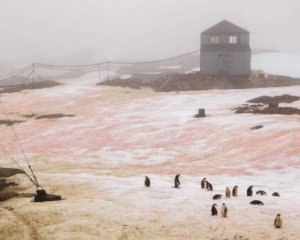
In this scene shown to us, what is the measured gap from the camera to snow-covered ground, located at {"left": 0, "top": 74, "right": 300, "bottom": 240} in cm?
2028

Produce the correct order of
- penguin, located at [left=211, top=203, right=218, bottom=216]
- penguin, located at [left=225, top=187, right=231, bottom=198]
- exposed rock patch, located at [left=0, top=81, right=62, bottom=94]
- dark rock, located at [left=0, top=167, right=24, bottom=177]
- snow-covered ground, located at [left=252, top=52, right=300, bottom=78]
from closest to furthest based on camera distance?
penguin, located at [left=211, top=203, right=218, bottom=216], penguin, located at [left=225, top=187, right=231, bottom=198], dark rock, located at [left=0, top=167, right=24, bottom=177], exposed rock patch, located at [left=0, top=81, right=62, bottom=94], snow-covered ground, located at [left=252, top=52, right=300, bottom=78]

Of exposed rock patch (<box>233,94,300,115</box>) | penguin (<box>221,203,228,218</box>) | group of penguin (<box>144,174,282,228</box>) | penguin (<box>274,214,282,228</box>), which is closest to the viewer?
penguin (<box>274,214,282,228</box>)

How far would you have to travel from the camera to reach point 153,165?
36.0m

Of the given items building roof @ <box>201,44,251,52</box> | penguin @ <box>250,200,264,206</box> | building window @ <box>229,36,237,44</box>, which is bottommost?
penguin @ <box>250,200,264,206</box>

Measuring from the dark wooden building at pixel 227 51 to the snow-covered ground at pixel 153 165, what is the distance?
10.1 meters

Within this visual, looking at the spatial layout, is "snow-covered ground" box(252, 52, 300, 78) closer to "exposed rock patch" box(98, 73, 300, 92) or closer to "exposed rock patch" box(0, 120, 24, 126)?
"exposed rock patch" box(98, 73, 300, 92)

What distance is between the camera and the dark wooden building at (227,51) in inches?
3017

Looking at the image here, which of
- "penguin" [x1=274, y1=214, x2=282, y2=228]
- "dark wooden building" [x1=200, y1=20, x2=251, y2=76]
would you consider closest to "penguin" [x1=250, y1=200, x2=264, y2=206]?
"penguin" [x1=274, y1=214, x2=282, y2=228]

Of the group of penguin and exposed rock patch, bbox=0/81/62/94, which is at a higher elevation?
exposed rock patch, bbox=0/81/62/94

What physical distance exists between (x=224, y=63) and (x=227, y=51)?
7.13 ft

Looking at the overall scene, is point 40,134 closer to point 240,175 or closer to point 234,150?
point 234,150

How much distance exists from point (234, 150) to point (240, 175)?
246 inches

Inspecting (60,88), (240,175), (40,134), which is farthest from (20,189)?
(60,88)

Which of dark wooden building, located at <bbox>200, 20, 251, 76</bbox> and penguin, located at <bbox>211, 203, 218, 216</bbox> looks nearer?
penguin, located at <bbox>211, 203, 218, 216</bbox>
